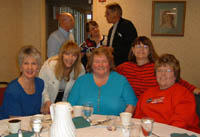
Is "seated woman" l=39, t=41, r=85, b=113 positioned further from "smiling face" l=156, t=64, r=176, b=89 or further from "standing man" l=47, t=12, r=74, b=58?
"smiling face" l=156, t=64, r=176, b=89

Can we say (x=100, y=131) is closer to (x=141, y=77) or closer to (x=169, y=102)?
(x=169, y=102)

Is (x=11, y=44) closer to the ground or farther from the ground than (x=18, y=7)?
closer to the ground

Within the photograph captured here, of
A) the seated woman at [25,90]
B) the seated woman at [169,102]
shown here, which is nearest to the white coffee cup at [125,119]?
the seated woman at [169,102]

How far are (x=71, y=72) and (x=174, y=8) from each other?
9.57ft

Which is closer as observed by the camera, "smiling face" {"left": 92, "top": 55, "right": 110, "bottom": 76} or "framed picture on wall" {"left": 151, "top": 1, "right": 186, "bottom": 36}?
"smiling face" {"left": 92, "top": 55, "right": 110, "bottom": 76}

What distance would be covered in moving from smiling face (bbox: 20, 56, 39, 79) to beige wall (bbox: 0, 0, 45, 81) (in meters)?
2.49

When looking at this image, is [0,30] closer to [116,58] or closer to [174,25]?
[116,58]

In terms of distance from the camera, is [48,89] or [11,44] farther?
[11,44]

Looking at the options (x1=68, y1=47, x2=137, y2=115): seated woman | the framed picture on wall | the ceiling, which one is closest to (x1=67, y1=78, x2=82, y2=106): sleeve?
(x1=68, y1=47, x2=137, y2=115): seated woman

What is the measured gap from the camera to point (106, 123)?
60.5 inches

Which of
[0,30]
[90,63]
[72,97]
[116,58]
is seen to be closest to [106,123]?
[72,97]

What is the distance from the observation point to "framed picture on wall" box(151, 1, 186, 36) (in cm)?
447

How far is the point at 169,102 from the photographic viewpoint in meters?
1.83

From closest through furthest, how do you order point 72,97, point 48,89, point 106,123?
1. point 106,123
2. point 72,97
3. point 48,89
